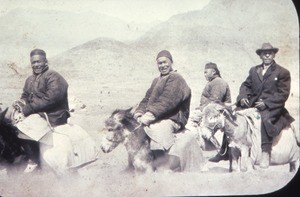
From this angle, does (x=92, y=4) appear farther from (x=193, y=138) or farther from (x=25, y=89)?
(x=193, y=138)

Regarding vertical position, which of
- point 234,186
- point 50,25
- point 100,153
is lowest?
point 234,186

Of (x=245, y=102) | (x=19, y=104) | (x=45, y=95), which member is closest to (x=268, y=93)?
(x=245, y=102)

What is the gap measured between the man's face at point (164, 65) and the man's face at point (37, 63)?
0.72m

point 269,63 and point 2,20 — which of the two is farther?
point 269,63

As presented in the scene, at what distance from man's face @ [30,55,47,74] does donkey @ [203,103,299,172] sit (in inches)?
43.5

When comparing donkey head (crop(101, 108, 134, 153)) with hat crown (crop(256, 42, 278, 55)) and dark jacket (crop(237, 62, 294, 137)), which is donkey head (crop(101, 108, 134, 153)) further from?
hat crown (crop(256, 42, 278, 55))

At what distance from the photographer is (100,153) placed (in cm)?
429

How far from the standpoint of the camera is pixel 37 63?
4211mm

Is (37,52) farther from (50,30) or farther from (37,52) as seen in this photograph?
(50,30)

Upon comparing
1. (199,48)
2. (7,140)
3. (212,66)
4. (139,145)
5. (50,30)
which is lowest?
(139,145)

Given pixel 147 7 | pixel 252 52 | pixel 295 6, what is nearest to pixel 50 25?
pixel 147 7

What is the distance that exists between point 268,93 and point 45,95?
139cm

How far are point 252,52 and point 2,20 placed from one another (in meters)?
1.57

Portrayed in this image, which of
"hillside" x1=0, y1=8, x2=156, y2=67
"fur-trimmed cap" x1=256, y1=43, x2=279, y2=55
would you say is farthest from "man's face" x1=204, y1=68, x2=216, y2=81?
"hillside" x1=0, y1=8, x2=156, y2=67
